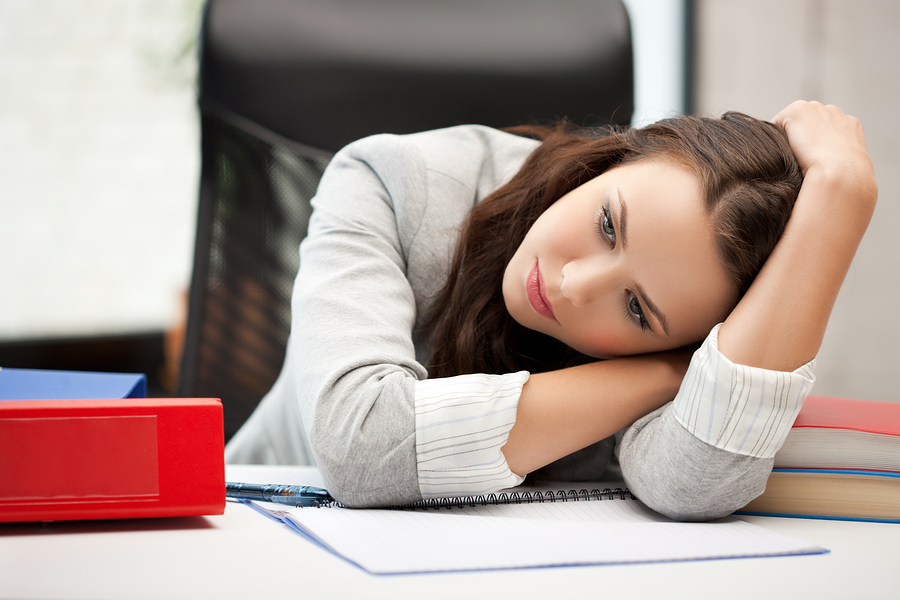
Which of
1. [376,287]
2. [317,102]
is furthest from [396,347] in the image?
[317,102]

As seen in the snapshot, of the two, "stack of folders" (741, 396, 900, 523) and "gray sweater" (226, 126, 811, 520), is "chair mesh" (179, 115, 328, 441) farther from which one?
"stack of folders" (741, 396, 900, 523)

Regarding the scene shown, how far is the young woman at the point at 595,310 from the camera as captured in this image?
58cm

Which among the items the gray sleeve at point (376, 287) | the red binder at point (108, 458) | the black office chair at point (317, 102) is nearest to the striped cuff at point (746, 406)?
the gray sleeve at point (376, 287)

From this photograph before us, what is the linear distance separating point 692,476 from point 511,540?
0.62ft

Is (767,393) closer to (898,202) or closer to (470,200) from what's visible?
(470,200)

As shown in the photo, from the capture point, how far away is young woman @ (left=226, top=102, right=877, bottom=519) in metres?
0.58

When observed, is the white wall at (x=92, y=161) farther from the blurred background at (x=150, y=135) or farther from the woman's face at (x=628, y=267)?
the woman's face at (x=628, y=267)

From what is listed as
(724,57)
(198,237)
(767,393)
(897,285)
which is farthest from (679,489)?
(724,57)

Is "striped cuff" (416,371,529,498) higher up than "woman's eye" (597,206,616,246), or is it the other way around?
"woman's eye" (597,206,616,246)

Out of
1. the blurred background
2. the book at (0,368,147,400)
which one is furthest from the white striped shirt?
the blurred background

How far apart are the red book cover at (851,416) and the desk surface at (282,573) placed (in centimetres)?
13

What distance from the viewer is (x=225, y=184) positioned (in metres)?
1.04

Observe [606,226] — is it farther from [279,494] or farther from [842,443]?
[279,494]

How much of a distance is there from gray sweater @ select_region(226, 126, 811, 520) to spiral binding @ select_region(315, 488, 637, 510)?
0.02 m
